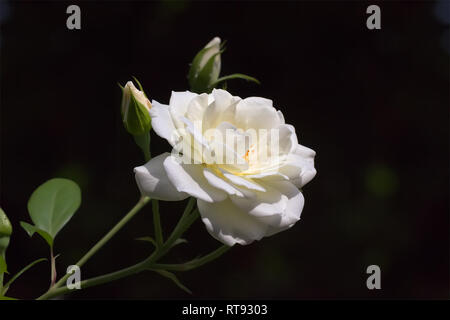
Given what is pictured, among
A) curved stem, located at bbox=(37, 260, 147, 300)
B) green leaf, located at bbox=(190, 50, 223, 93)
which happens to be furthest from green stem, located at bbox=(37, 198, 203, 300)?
green leaf, located at bbox=(190, 50, 223, 93)

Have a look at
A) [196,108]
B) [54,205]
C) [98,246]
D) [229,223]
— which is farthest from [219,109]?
[54,205]

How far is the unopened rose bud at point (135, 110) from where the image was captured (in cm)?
57

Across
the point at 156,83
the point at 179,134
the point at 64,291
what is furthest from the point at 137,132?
the point at 156,83

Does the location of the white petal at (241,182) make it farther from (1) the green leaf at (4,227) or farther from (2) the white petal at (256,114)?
(1) the green leaf at (4,227)

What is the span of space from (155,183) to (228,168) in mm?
80

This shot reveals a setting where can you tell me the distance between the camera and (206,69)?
704 mm

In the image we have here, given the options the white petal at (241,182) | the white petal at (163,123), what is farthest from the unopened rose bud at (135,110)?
the white petal at (241,182)

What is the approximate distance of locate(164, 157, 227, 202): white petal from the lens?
0.48 meters

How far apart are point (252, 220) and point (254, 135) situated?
0.11 m

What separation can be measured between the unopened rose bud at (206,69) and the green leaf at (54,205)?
25 cm

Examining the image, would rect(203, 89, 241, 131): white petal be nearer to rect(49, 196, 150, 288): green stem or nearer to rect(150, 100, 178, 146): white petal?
rect(150, 100, 178, 146): white petal

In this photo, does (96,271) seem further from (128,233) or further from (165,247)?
(165,247)

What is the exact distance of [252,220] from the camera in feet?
1.72
